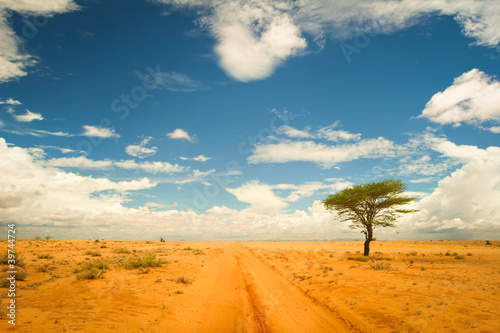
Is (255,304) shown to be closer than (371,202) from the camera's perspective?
Yes

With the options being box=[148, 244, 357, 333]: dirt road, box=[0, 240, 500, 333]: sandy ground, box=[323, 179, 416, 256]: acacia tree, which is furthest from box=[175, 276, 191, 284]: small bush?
Result: box=[323, 179, 416, 256]: acacia tree

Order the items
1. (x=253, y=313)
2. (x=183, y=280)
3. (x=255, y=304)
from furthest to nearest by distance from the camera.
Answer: (x=183, y=280) < (x=255, y=304) < (x=253, y=313)

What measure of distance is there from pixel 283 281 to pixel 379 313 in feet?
26.5

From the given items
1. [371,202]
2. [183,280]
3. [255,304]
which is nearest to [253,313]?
[255,304]

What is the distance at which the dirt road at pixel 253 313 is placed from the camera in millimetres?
8648

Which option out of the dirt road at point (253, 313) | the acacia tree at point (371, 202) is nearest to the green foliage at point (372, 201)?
the acacia tree at point (371, 202)

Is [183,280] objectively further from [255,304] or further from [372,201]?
[372,201]

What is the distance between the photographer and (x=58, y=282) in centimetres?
1335

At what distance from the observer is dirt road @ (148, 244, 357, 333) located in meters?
8.65

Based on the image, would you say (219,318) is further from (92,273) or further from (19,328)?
(92,273)

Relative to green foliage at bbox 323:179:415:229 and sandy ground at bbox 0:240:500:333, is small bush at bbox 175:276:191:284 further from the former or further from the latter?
green foliage at bbox 323:179:415:229

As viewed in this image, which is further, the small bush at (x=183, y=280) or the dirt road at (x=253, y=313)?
the small bush at (x=183, y=280)

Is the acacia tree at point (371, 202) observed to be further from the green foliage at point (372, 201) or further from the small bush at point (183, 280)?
the small bush at point (183, 280)

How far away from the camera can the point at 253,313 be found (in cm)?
1005
